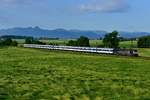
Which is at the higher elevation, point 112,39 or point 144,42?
point 112,39

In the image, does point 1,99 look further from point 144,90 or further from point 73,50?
point 73,50

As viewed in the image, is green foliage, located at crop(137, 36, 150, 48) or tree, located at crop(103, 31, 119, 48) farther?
green foliage, located at crop(137, 36, 150, 48)

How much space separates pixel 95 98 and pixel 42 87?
800 centimetres

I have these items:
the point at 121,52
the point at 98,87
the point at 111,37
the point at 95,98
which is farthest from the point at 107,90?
the point at 111,37

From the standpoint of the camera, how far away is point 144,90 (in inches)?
1217

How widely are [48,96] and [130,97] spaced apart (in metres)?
5.22

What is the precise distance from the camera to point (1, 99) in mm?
26594

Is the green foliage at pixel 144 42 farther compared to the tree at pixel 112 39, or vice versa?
the green foliage at pixel 144 42

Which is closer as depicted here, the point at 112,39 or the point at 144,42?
the point at 112,39

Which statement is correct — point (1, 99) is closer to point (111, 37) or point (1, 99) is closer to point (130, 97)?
point (130, 97)

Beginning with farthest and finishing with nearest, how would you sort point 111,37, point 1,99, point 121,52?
point 111,37 → point 121,52 → point 1,99

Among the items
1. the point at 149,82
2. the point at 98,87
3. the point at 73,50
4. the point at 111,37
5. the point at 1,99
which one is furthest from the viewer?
the point at 111,37

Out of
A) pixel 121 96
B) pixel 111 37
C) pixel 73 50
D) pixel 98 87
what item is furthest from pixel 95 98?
pixel 111 37

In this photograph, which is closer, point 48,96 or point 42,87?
point 48,96
